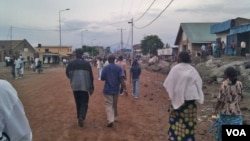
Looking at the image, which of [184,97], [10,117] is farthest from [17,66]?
[10,117]

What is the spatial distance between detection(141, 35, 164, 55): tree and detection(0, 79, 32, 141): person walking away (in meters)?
74.4

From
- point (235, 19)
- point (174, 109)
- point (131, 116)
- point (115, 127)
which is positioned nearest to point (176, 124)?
point (174, 109)

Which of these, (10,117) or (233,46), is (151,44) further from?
(10,117)

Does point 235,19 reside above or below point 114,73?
above

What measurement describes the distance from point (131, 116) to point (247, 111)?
4068 mm

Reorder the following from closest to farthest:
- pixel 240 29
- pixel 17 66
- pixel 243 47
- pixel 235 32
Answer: pixel 17 66
pixel 243 47
pixel 240 29
pixel 235 32

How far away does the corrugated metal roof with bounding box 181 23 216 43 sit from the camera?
45312mm

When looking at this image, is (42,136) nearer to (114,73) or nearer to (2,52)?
(114,73)

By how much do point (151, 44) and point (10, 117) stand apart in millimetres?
75236

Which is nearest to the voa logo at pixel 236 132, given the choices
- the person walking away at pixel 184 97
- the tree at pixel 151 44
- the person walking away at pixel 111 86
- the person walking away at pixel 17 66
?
the person walking away at pixel 184 97

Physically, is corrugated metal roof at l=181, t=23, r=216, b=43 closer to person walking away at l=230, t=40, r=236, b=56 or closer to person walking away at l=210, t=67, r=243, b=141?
person walking away at l=230, t=40, r=236, b=56

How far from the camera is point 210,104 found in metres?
14.2

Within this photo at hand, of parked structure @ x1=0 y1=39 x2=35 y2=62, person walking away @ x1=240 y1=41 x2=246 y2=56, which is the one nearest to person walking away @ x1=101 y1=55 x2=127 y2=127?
person walking away @ x1=240 y1=41 x2=246 y2=56

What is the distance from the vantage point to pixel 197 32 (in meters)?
47.2
